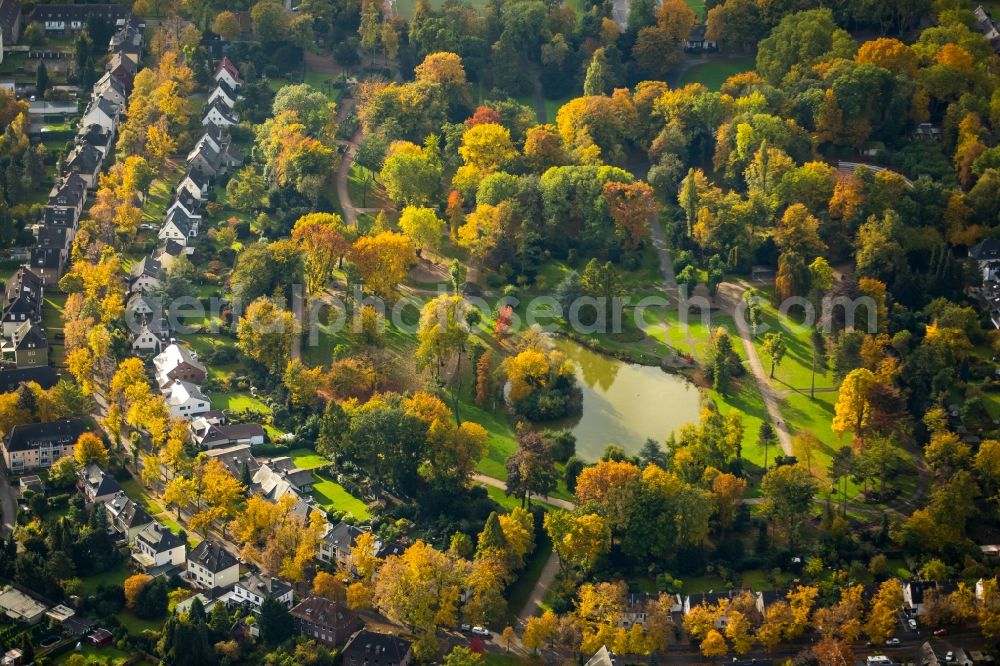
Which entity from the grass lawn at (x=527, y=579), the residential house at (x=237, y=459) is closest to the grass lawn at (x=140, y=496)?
the residential house at (x=237, y=459)

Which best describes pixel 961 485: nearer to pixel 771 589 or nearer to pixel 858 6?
pixel 771 589

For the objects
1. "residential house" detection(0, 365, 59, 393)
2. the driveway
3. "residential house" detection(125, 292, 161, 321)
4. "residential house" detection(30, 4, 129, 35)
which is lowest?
the driveway

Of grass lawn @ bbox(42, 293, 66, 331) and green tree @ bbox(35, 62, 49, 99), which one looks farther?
green tree @ bbox(35, 62, 49, 99)

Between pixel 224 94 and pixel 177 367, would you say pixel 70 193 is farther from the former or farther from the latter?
pixel 177 367

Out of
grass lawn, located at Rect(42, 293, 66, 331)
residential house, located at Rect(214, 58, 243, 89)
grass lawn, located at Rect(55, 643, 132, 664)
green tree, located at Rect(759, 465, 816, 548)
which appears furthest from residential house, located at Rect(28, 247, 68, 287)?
green tree, located at Rect(759, 465, 816, 548)

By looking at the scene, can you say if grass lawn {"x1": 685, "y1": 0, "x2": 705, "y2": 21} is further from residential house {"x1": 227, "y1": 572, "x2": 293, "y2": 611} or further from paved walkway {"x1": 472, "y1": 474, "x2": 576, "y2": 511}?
residential house {"x1": 227, "y1": 572, "x2": 293, "y2": 611}

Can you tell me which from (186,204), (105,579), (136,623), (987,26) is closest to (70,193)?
(186,204)

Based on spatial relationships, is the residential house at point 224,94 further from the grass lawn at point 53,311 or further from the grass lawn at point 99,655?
the grass lawn at point 99,655
